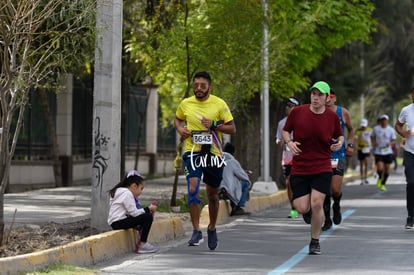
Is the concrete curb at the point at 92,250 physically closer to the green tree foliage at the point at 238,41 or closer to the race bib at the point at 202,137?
the race bib at the point at 202,137

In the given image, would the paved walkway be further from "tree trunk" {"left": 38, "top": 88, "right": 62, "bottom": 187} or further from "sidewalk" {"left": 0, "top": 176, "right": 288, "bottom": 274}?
"tree trunk" {"left": 38, "top": 88, "right": 62, "bottom": 187}

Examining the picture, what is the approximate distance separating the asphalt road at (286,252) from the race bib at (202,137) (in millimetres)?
1266

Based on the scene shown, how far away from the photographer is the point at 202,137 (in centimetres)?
1300

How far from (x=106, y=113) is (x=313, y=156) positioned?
8.75 feet

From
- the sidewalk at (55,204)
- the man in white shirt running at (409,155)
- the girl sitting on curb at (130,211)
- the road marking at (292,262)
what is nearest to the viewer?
the road marking at (292,262)

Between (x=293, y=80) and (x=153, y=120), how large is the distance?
1498cm

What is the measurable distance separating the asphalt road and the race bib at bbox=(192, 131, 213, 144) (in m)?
1.27

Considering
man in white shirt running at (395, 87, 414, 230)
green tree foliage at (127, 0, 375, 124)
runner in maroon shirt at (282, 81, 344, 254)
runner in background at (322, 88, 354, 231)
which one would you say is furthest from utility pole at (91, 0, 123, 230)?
green tree foliage at (127, 0, 375, 124)

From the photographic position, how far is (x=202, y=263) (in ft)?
38.2

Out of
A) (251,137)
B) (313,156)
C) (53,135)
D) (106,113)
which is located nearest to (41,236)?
(106,113)

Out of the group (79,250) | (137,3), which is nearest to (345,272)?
(79,250)

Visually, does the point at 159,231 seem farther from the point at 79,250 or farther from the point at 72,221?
the point at 79,250

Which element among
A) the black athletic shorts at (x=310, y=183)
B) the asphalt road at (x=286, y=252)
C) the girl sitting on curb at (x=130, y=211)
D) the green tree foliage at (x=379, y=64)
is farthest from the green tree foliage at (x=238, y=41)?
the black athletic shorts at (x=310, y=183)

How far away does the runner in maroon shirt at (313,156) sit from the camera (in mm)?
12328
